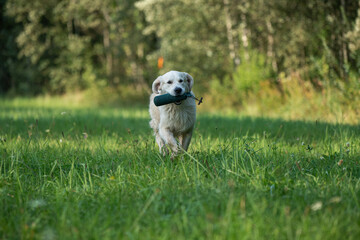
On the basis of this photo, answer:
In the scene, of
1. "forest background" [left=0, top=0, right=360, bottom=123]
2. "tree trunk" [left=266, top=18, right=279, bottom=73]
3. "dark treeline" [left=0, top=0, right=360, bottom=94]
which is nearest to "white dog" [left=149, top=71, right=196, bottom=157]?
"forest background" [left=0, top=0, right=360, bottom=123]

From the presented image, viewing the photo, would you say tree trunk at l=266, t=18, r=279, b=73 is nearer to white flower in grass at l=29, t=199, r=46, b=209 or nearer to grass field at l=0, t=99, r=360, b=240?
grass field at l=0, t=99, r=360, b=240

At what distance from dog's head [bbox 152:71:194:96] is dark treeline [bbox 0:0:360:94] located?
178 inches

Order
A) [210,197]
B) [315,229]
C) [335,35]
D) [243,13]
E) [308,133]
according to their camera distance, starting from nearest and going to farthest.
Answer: [315,229]
[210,197]
[308,133]
[335,35]
[243,13]

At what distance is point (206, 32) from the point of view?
62.4 feet

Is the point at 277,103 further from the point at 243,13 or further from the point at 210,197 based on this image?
the point at 210,197

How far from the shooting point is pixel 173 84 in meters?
4.66

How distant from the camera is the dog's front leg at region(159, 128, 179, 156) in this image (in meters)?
4.37

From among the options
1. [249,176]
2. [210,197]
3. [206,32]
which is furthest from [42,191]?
[206,32]

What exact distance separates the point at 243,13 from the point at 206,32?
3156 millimetres

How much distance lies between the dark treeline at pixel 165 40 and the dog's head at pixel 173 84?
4.52 m

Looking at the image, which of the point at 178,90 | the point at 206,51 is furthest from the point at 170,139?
the point at 206,51

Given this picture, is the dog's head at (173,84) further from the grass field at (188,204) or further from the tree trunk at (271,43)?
the tree trunk at (271,43)

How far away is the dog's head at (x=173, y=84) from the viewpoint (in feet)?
14.7

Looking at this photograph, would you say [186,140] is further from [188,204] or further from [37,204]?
[37,204]
